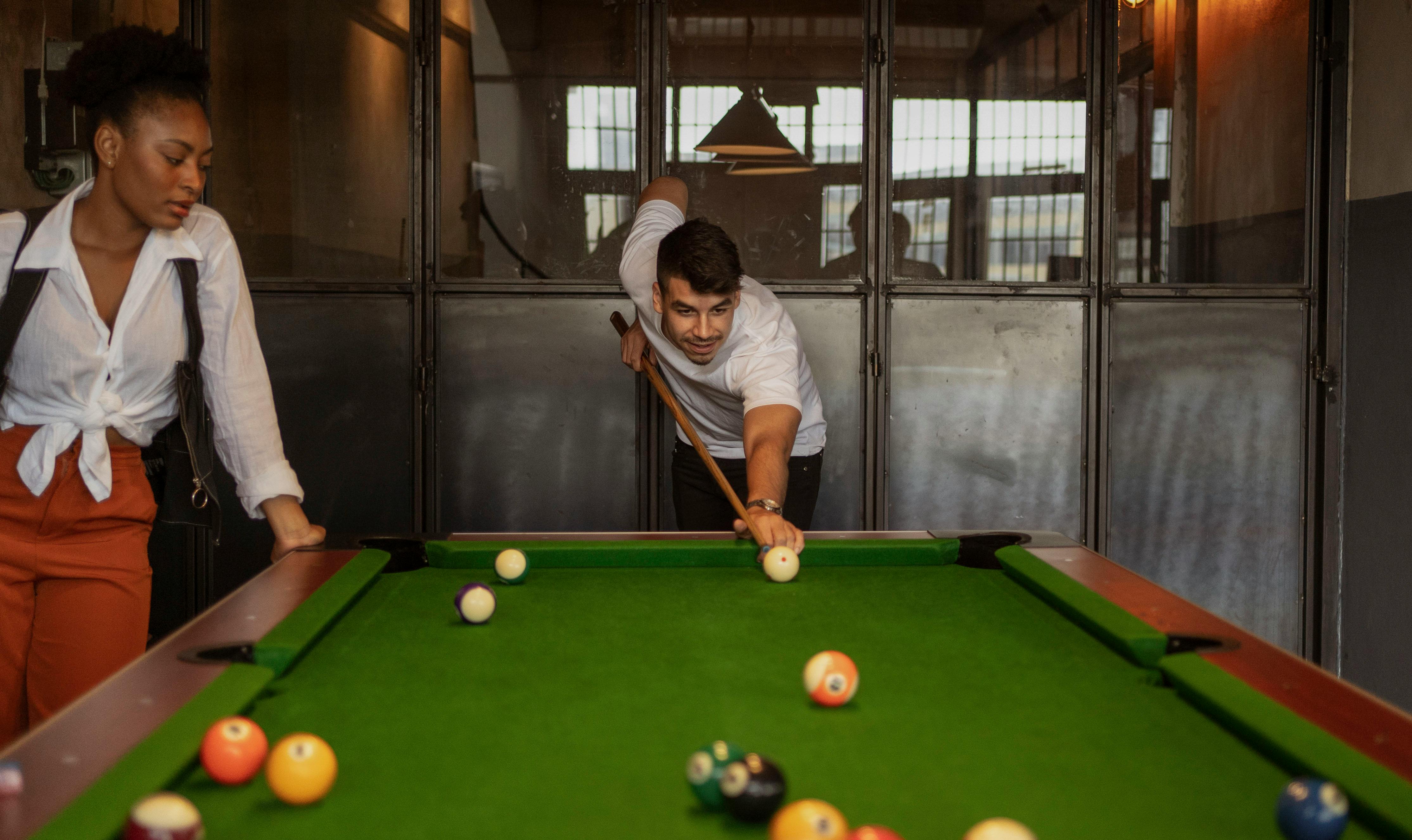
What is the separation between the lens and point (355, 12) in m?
3.81

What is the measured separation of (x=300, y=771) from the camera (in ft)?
3.11

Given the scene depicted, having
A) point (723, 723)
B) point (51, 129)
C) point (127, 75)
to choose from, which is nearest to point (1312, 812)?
point (723, 723)

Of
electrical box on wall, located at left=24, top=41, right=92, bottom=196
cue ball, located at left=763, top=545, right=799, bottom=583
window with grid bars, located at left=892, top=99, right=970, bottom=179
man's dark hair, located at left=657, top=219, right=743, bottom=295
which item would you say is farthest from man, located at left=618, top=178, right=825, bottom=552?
electrical box on wall, located at left=24, top=41, right=92, bottom=196

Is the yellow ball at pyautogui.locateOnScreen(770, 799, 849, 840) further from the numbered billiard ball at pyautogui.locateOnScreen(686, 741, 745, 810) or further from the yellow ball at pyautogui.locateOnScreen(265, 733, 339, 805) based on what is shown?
the yellow ball at pyautogui.locateOnScreen(265, 733, 339, 805)

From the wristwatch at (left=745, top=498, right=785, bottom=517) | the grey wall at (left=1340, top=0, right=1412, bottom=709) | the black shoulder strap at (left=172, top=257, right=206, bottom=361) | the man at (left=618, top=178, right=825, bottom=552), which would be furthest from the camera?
the grey wall at (left=1340, top=0, right=1412, bottom=709)

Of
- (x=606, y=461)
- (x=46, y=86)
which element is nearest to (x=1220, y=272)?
(x=606, y=461)

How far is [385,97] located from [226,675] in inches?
117

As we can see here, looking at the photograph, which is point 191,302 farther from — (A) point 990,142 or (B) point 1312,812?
(A) point 990,142

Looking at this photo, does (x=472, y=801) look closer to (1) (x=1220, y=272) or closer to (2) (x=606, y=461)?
(2) (x=606, y=461)

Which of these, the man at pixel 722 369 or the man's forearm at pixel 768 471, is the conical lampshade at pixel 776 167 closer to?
the man at pixel 722 369

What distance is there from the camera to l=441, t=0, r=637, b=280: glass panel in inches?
154

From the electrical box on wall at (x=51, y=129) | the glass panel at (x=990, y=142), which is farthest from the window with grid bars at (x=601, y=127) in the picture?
the electrical box on wall at (x=51, y=129)

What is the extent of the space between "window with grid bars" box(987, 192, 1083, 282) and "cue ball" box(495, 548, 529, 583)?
2479 millimetres

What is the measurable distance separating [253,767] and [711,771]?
418 mm
